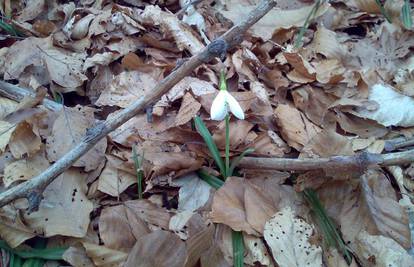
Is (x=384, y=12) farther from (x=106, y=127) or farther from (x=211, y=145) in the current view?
(x=106, y=127)

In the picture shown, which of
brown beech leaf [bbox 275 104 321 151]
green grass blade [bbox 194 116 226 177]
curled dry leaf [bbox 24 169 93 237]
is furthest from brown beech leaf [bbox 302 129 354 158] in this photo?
curled dry leaf [bbox 24 169 93 237]

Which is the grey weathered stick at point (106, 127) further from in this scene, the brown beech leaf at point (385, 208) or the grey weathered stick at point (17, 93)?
the brown beech leaf at point (385, 208)

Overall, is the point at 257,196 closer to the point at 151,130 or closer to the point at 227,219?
the point at 227,219

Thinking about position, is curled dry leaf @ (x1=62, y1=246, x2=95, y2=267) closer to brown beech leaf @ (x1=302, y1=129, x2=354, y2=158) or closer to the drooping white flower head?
the drooping white flower head

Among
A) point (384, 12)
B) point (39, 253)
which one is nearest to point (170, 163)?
point (39, 253)

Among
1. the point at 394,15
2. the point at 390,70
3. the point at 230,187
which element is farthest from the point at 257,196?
the point at 394,15
